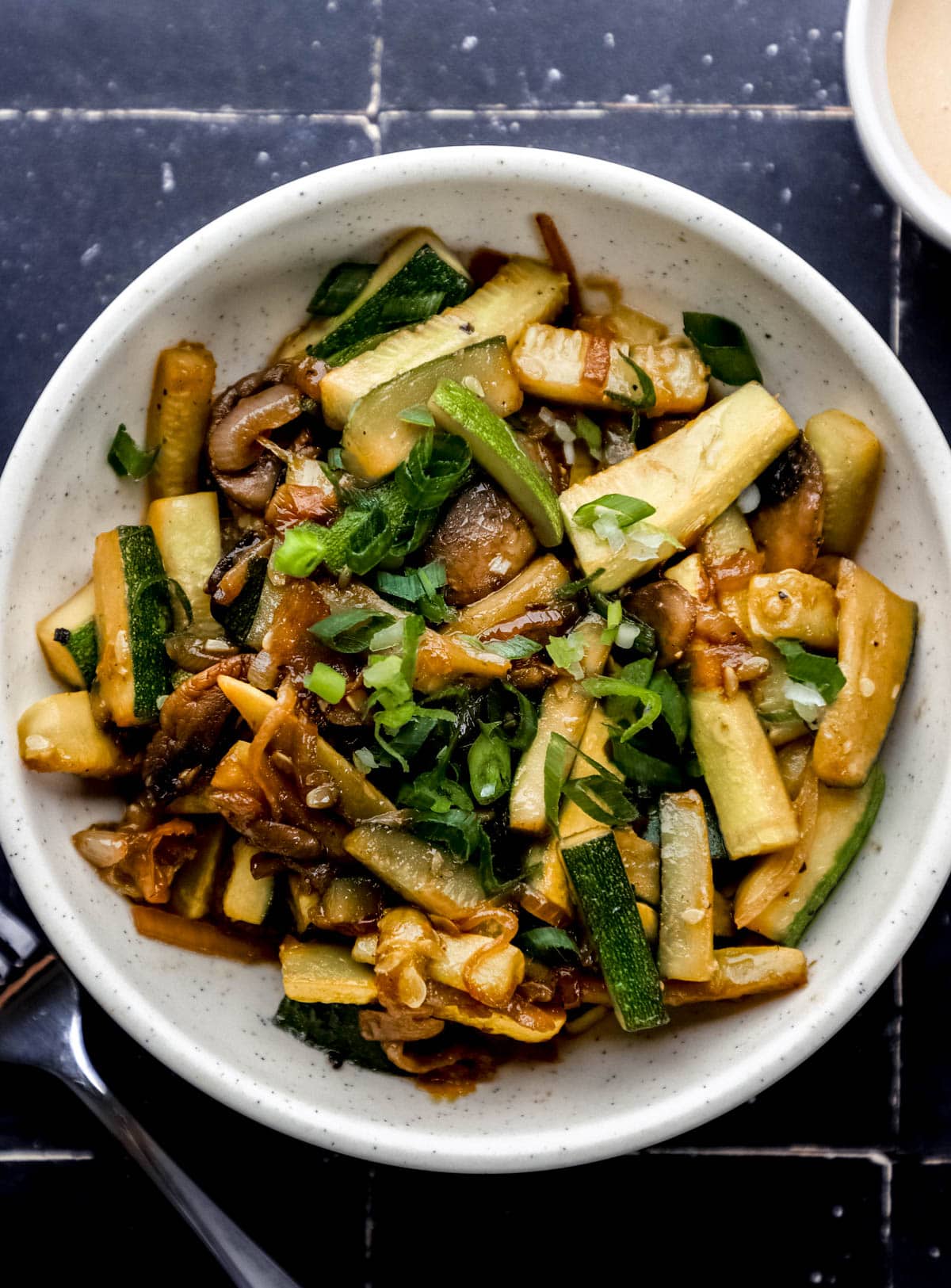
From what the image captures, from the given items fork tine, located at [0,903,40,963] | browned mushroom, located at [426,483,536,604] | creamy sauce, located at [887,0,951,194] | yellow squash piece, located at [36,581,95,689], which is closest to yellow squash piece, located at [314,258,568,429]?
browned mushroom, located at [426,483,536,604]

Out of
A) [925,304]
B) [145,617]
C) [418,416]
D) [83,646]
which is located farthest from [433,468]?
[925,304]

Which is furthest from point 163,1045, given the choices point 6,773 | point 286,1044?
point 6,773

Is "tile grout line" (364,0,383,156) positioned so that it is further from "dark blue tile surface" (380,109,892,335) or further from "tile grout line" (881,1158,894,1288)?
"tile grout line" (881,1158,894,1288)

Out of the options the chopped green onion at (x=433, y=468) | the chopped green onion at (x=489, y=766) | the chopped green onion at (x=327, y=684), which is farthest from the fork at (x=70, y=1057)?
the chopped green onion at (x=433, y=468)

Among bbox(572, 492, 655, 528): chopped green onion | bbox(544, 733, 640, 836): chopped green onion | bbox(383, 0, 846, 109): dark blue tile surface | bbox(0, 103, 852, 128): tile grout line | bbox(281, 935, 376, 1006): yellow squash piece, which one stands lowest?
bbox(281, 935, 376, 1006): yellow squash piece

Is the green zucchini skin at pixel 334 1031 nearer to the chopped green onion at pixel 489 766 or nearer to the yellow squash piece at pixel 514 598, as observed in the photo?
the chopped green onion at pixel 489 766

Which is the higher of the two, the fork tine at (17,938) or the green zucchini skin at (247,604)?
the green zucchini skin at (247,604)
